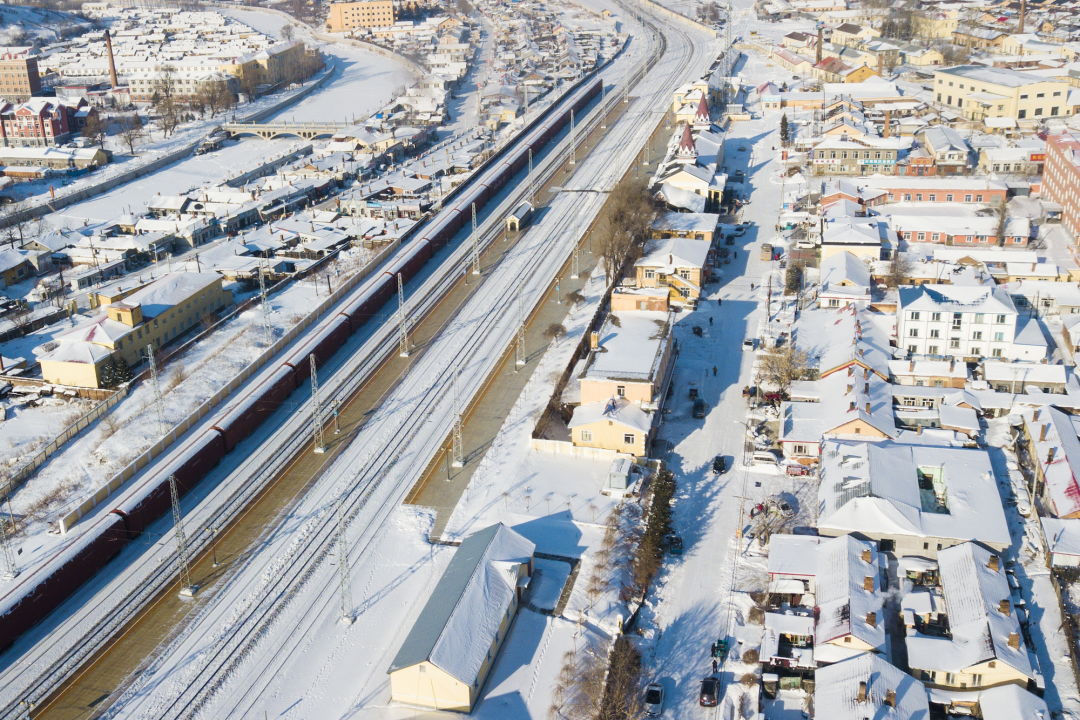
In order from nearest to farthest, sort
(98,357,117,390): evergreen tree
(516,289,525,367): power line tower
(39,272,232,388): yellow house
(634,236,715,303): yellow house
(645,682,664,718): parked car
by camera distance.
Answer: (645,682,664,718): parked car
(98,357,117,390): evergreen tree
(516,289,525,367): power line tower
(39,272,232,388): yellow house
(634,236,715,303): yellow house

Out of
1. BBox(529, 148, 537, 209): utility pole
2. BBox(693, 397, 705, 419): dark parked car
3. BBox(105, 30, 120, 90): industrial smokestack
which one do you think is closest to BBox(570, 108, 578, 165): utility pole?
BBox(529, 148, 537, 209): utility pole

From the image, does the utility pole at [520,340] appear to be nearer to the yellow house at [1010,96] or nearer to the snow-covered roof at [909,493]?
the snow-covered roof at [909,493]

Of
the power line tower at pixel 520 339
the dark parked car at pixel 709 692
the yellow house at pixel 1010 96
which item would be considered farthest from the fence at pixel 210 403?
the yellow house at pixel 1010 96

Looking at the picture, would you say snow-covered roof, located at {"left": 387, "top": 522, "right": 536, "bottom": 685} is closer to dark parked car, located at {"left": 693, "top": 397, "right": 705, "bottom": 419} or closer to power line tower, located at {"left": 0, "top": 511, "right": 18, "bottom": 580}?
dark parked car, located at {"left": 693, "top": 397, "right": 705, "bottom": 419}

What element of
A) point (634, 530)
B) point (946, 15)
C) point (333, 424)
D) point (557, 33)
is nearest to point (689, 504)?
point (634, 530)

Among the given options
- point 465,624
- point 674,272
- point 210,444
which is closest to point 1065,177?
point 674,272

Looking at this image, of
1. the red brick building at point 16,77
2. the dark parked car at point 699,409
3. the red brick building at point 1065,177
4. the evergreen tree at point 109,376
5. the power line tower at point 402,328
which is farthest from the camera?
the red brick building at point 16,77

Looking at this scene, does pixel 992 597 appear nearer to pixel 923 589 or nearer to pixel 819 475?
pixel 923 589
